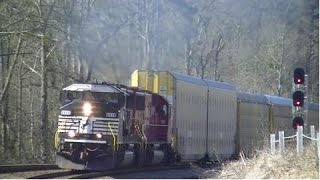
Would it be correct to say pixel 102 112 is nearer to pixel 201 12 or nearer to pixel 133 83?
pixel 133 83

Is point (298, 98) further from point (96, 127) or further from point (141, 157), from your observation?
point (96, 127)

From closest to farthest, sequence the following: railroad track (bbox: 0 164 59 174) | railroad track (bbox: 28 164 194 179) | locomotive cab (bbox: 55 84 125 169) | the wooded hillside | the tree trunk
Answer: railroad track (bbox: 28 164 194 179)
railroad track (bbox: 0 164 59 174)
locomotive cab (bbox: 55 84 125 169)
the wooded hillside
the tree trunk

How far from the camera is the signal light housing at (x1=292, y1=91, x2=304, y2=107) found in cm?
1617

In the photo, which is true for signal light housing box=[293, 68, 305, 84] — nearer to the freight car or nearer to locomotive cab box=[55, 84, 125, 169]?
locomotive cab box=[55, 84, 125, 169]

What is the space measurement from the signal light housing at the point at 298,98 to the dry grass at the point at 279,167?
164 centimetres

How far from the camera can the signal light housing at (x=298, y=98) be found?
1617cm

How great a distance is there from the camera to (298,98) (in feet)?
53.3

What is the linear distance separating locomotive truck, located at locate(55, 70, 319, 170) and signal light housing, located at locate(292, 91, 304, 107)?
4.69 m

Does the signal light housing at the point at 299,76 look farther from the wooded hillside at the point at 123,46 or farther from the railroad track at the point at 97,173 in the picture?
the wooded hillside at the point at 123,46

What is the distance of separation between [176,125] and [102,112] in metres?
5.38

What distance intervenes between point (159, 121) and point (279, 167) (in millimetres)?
7135

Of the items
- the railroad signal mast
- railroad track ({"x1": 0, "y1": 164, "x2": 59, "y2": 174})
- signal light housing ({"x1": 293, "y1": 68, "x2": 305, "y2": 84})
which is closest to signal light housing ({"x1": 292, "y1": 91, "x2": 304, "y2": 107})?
the railroad signal mast

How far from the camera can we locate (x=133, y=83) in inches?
848

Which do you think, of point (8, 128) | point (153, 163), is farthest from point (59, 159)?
point (8, 128)
